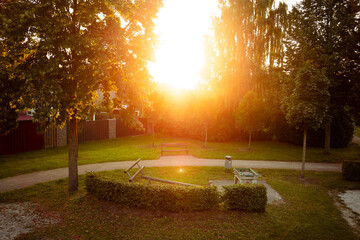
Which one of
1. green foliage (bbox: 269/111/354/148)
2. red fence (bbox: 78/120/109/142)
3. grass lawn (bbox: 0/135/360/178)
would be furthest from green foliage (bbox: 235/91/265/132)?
red fence (bbox: 78/120/109/142)

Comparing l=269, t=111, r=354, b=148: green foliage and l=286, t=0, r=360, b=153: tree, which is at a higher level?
l=286, t=0, r=360, b=153: tree

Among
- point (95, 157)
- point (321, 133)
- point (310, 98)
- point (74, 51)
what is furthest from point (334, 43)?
point (95, 157)

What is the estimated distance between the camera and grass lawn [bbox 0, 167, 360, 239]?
6164 millimetres

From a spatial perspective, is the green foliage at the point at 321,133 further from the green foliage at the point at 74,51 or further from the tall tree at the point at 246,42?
the green foliage at the point at 74,51

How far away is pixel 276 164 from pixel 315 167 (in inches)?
86.3

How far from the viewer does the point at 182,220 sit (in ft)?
22.6

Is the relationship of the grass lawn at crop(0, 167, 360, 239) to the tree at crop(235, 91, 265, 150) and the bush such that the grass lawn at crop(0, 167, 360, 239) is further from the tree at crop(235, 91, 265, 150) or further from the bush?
the tree at crop(235, 91, 265, 150)

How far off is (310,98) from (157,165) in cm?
866

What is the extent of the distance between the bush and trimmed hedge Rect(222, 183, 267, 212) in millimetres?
6671

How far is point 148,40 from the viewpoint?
27.9 ft

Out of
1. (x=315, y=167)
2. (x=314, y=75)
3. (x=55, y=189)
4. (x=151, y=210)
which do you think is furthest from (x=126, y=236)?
(x=315, y=167)

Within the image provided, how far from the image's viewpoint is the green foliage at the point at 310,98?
10.9m

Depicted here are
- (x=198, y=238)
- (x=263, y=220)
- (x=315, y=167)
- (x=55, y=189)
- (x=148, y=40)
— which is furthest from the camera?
(x=315, y=167)

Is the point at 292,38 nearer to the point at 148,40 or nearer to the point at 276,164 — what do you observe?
the point at 276,164
